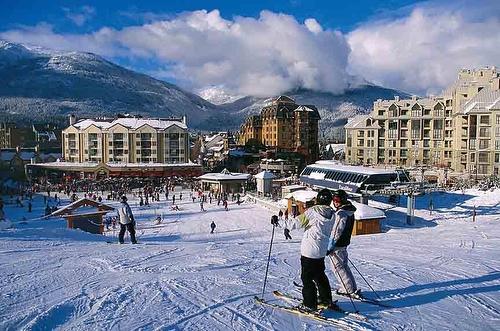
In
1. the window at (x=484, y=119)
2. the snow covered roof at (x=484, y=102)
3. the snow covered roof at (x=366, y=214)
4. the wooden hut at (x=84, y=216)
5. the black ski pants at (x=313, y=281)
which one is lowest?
the wooden hut at (x=84, y=216)

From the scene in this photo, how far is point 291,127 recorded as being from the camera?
94.8 meters

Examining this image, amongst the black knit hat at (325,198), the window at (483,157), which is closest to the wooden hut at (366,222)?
the black knit hat at (325,198)

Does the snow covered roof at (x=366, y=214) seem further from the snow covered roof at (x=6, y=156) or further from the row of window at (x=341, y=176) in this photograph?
the snow covered roof at (x=6, y=156)

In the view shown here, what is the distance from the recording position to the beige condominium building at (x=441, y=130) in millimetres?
47250

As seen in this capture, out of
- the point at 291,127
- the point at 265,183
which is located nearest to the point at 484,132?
the point at 265,183

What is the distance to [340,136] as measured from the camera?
173500mm

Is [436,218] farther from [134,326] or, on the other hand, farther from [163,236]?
[134,326]

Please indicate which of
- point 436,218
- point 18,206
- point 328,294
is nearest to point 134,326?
point 328,294

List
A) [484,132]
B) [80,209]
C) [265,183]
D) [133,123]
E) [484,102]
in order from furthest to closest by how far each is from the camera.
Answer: [133,123] → [484,102] → [484,132] → [265,183] → [80,209]

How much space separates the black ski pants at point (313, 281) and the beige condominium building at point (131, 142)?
6539cm

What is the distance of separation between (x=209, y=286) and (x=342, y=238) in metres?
2.40

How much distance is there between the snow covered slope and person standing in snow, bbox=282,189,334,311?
0.39 m

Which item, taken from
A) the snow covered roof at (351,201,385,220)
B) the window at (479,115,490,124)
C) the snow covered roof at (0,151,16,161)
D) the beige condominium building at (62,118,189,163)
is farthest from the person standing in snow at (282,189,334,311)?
the snow covered roof at (0,151,16,161)

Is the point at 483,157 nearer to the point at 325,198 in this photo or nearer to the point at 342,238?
the point at 342,238
